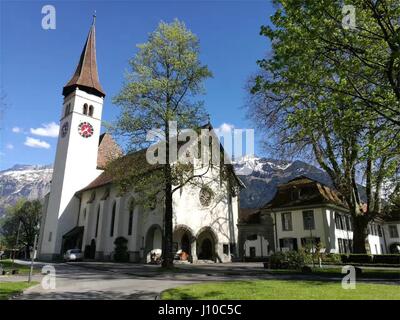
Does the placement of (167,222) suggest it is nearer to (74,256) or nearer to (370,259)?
(370,259)

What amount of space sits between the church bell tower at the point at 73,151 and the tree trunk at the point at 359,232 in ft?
119

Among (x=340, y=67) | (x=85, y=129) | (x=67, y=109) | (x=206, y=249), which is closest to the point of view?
(x=340, y=67)

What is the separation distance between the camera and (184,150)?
34.8 meters

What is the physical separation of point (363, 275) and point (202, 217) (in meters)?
21.9

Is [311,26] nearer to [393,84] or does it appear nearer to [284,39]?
[284,39]

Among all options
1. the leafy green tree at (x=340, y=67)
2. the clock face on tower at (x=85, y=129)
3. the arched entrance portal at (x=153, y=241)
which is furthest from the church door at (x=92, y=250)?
the leafy green tree at (x=340, y=67)

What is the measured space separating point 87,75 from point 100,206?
71.9 feet

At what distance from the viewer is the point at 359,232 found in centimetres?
2842

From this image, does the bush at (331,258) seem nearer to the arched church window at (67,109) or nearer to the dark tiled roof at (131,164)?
the dark tiled roof at (131,164)

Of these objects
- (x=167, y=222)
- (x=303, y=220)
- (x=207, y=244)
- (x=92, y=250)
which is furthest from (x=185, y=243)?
(x=303, y=220)

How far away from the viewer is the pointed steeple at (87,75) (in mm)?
51188

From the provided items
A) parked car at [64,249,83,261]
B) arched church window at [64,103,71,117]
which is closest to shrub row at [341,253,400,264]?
parked car at [64,249,83,261]
